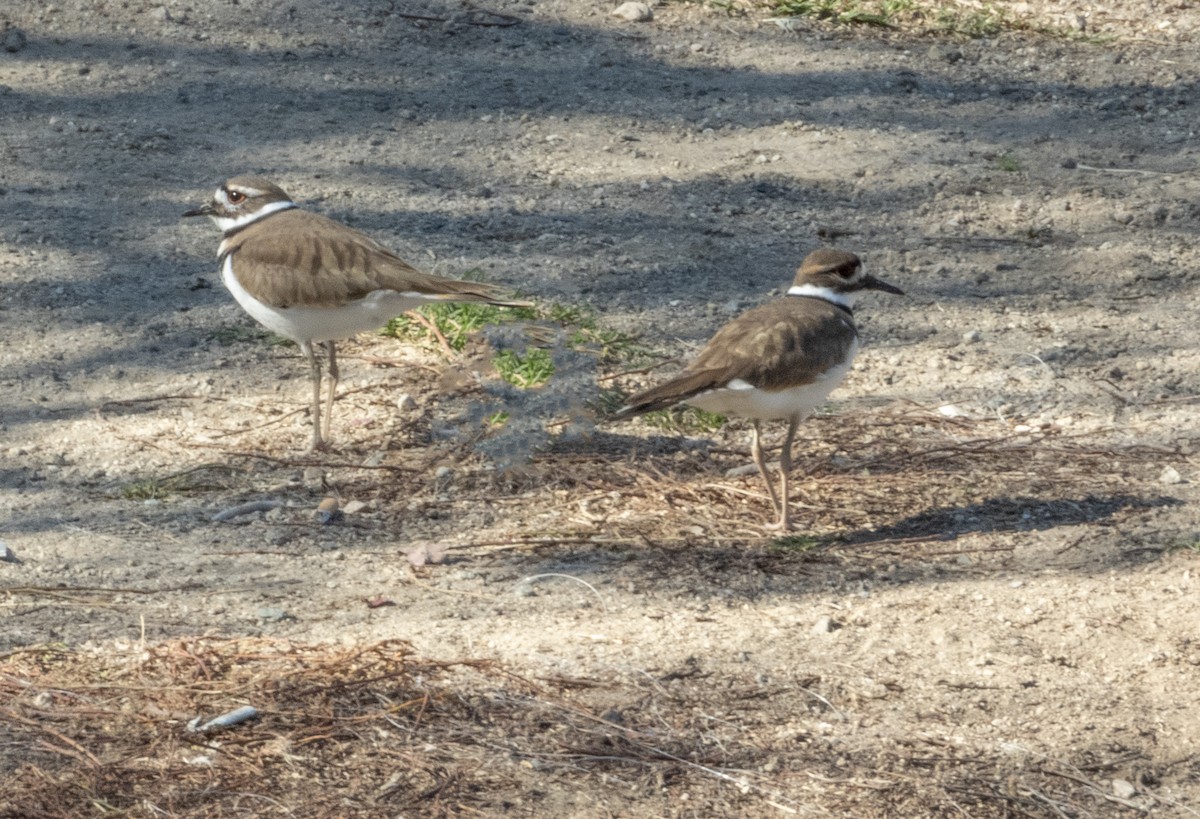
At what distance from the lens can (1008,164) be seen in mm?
9992

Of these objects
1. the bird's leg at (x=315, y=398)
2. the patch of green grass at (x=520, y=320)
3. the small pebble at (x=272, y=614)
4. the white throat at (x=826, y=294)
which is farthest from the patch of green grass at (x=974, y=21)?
the small pebble at (x=272, y=614)

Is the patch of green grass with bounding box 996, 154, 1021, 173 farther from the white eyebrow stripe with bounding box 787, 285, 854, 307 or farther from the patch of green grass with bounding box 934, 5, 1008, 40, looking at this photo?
the white eyebrow stripe with bounding box 787, 285, 854, 307

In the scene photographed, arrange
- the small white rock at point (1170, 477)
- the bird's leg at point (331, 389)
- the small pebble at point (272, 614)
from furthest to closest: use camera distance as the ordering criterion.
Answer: the bird's leg at point (331, 389) → the small white rock at point (1170, 477) → the small pebble at point (272, 614)

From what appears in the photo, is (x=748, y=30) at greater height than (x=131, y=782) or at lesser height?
greater

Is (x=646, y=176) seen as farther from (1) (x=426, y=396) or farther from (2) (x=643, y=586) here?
(2) (x=643, y=586)

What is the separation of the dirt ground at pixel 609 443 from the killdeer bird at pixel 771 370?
1.63 ft

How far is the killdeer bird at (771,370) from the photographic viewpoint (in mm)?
5984

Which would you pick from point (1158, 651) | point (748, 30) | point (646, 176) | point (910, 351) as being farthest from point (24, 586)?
point (748, 30)

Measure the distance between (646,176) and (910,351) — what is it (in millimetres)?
2367

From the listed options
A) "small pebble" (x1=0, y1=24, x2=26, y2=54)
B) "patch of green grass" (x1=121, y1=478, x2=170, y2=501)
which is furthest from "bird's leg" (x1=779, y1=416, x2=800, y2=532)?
"small pebble" (x1=0, y1=24, x2=26, y2=54)

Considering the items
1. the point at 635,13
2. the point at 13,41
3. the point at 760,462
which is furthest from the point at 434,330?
the point at 13,41

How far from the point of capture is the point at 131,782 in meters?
4.41

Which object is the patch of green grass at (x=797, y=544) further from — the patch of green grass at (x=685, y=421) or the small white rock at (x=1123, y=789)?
the small white rock at (x=1123, y=789)

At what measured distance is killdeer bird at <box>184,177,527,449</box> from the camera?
6.92 m
